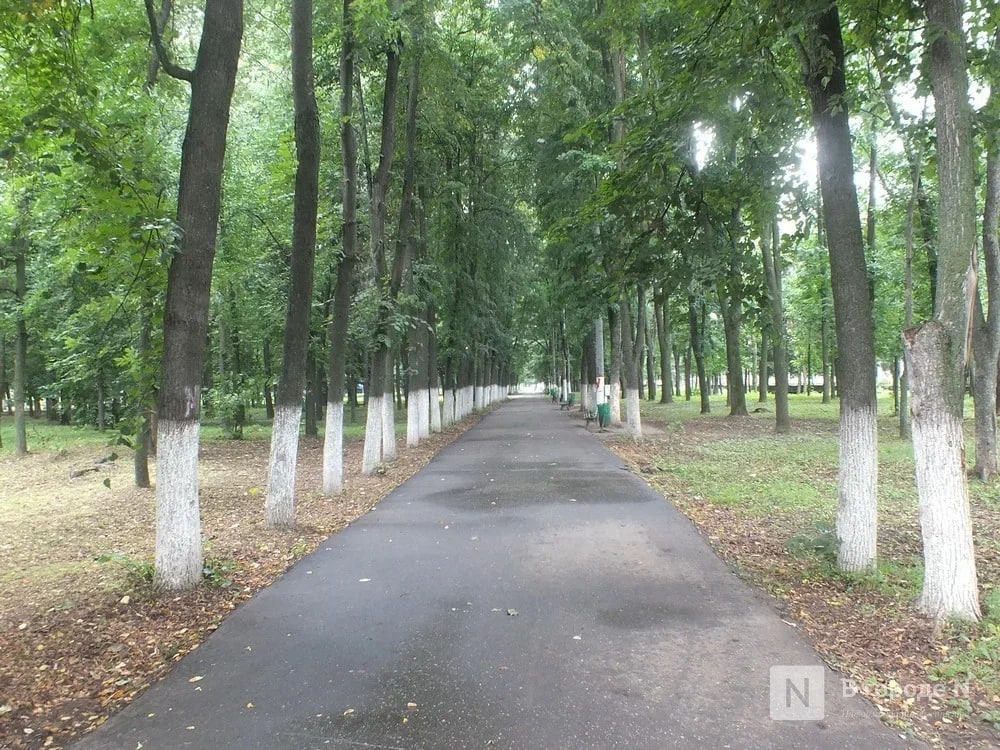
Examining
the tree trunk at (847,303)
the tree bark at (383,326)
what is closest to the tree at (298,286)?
the tree bark at (383,326)

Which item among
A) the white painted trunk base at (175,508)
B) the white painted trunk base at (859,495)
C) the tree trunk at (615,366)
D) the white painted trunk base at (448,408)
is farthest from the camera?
the white painted trunk base at (448,408)

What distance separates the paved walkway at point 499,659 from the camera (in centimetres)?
324

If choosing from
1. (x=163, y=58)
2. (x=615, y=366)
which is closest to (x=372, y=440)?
(x=163, y=58)

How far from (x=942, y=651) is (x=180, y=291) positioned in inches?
249

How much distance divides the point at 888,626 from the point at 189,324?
6.02 metres

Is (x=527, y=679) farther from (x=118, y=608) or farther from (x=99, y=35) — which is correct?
(x=99, y=35)

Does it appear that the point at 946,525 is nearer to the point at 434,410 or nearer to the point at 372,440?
the point at 372,440

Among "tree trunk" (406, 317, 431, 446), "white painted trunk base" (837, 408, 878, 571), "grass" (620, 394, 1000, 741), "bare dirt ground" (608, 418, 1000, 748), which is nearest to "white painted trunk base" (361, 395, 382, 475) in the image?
"tree trunk" (406, 317, 431, 446)

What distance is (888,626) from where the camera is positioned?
4.54 m

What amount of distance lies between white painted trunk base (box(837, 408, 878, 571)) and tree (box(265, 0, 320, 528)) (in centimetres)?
616

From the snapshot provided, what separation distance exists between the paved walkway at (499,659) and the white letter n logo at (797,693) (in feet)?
0.07

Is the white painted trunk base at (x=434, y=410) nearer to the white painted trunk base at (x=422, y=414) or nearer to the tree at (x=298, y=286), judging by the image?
the white painted trunk base at (x=422, y=414)

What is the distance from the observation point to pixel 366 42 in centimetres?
966

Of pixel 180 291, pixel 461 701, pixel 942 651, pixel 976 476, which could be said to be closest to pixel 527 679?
pixel 461 701
